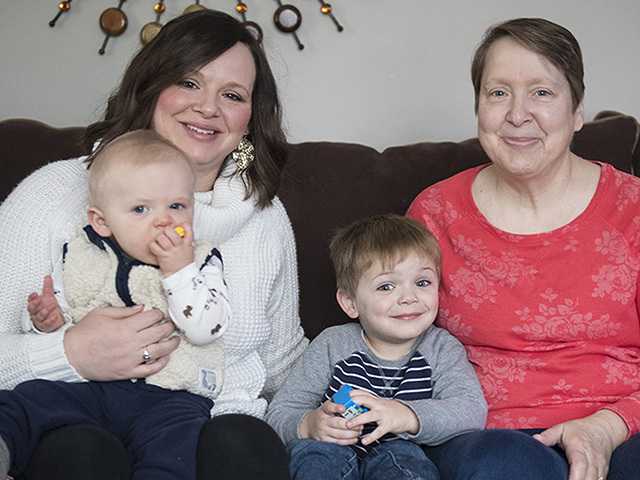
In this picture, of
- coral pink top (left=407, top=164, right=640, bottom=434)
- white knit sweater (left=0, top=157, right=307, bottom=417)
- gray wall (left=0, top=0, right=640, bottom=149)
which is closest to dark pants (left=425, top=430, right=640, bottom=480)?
coral pink top (left=407, top=164, right=640, bottom=434)

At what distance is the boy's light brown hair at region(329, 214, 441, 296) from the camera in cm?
193

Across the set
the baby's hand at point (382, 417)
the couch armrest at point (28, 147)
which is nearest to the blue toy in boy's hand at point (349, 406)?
the baby's hand at point (382, 417)

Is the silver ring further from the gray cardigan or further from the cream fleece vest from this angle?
the gray cardigan

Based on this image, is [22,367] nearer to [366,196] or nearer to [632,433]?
[366,196]

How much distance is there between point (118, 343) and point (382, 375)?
0.54 meters

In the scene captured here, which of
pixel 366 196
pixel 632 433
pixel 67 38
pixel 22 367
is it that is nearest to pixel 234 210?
pixel 366 196

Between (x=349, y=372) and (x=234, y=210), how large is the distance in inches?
16.9

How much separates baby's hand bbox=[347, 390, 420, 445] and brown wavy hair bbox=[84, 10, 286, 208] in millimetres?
557

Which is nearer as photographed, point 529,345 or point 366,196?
point 529,345

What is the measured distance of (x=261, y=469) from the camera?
1.56 metres

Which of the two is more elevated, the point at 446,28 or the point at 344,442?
the point at 446,28

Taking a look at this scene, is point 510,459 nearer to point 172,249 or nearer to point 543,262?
point 543,262

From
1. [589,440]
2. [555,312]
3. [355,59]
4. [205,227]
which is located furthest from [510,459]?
[355,59]

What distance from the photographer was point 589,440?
1.76 m
